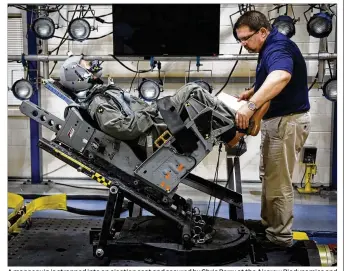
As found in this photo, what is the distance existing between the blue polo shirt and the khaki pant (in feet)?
0.22

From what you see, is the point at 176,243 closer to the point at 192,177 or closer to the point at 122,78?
the point at 192,177

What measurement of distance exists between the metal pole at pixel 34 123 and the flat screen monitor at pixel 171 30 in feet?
4.40

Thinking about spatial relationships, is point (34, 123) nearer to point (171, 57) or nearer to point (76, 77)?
point (171, 57)

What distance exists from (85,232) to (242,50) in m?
4.07

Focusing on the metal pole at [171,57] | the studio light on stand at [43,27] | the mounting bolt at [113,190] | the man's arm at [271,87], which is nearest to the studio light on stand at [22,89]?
the metal pole at [171,57]

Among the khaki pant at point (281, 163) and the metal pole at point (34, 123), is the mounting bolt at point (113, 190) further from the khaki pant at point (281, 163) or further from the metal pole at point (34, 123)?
the metal pole at point (34, 123)

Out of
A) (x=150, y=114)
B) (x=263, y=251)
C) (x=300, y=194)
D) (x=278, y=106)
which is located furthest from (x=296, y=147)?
(x=300, y=194)

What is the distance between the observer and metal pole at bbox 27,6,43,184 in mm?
6873

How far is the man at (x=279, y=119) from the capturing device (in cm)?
360

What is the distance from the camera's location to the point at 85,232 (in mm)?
4340

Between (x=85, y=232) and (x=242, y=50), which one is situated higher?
(x=242, y=50)

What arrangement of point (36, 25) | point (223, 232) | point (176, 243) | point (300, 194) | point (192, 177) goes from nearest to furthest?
point (176, 243) → point (223, 232) → point (192, 177) → point (36, 25) → point (300, 194)

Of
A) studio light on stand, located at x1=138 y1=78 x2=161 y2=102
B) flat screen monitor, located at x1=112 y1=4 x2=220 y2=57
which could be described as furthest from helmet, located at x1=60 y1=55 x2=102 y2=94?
flat screen monitor, located at x1=112 y1=4 x2=220 y2=57

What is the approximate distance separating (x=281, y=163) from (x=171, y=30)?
3.35 meters
